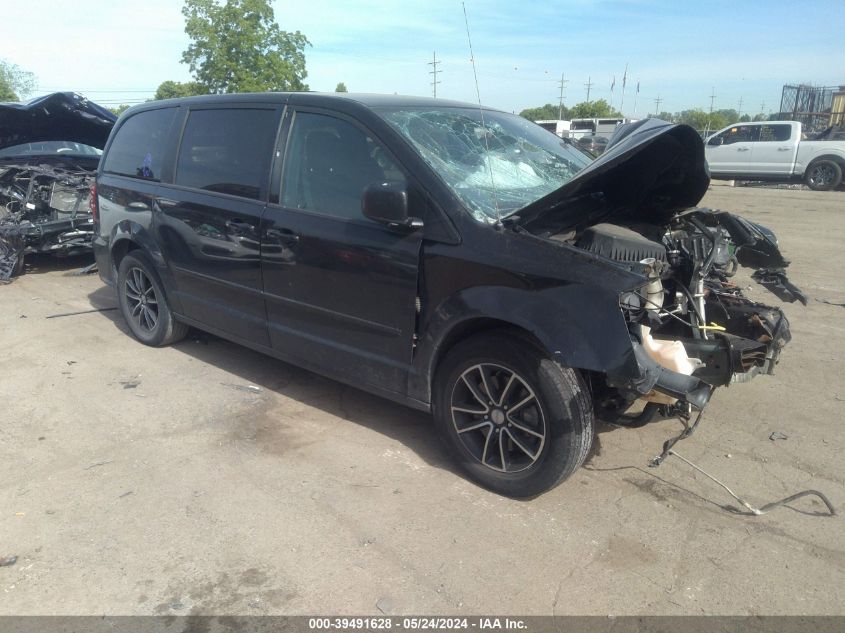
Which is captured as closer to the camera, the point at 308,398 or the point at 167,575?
the point at 167,575

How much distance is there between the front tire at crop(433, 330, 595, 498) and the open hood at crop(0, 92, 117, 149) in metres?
7.78

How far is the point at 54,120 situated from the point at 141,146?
4.99 m

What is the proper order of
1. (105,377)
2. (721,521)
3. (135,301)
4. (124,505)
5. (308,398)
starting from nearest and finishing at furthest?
1. (721,521)
2. (124,505)
3. (308,398)
4. (105,377)
5. (135,301)

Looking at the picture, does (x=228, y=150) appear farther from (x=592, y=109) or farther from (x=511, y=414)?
(x=592, y=109)

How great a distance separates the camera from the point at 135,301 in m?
5.65

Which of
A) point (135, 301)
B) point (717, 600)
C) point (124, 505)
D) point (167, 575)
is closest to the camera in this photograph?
point (717, 600)

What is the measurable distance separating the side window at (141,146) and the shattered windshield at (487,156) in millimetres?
2277

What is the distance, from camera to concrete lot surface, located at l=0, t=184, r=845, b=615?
2.63 meters

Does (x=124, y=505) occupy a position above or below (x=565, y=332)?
below

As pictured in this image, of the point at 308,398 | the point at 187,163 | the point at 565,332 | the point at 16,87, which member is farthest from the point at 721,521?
the point at 16,87

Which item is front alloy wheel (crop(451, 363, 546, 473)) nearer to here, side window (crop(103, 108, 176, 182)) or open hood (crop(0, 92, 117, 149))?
side window (crop(103, 108, 176, 182))

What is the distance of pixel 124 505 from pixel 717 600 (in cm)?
278

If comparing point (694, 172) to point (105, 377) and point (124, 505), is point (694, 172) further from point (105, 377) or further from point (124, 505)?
point (105, 377)

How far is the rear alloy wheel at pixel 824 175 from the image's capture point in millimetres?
17219
